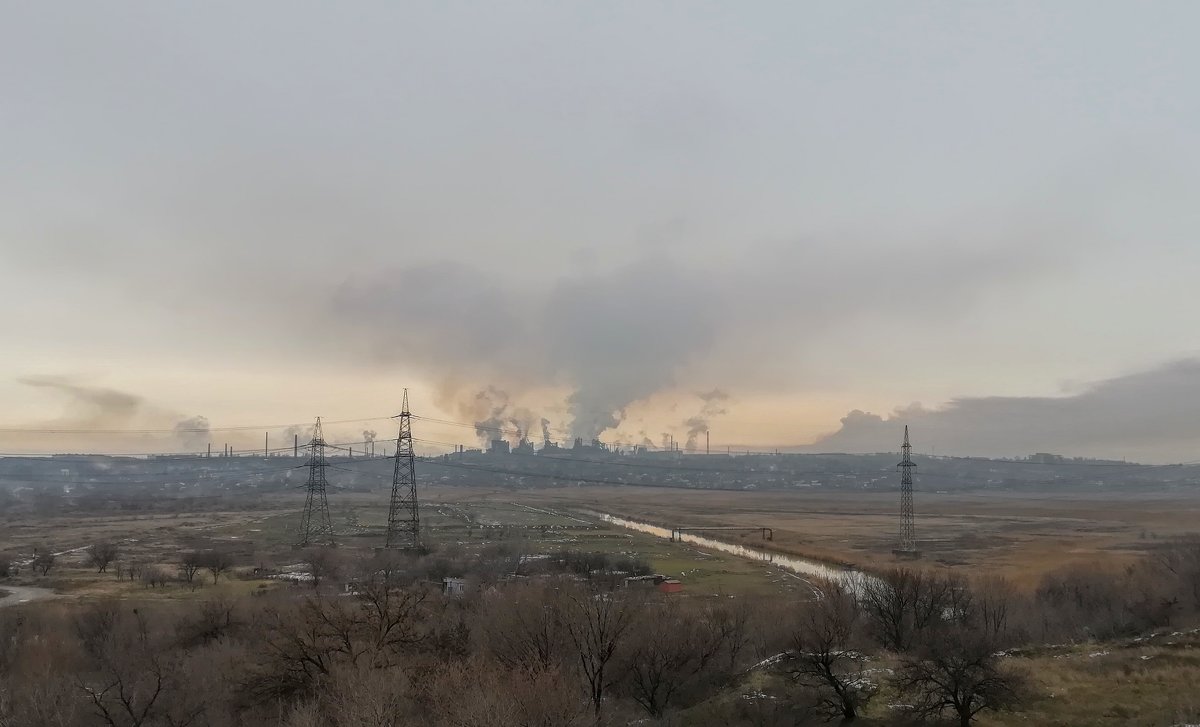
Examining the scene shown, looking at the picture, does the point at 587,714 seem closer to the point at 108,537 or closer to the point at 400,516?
the point at 108,537

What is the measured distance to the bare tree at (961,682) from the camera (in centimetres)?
2639

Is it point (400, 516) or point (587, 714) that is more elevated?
point (587, 714)

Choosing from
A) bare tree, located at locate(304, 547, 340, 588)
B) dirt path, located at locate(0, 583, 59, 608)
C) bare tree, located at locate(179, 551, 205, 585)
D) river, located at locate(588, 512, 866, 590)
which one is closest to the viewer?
dirt path, located at locate(0, 583, 59, 608)

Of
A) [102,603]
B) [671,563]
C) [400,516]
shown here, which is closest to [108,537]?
[400,516]

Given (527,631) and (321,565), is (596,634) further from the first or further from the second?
(321,565)

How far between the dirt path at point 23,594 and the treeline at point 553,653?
16.5 ft

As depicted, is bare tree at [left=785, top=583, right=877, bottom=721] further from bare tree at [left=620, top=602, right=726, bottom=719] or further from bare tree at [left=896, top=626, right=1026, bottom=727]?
bare tree at [left=620, top=602, right=726, bottom=719]

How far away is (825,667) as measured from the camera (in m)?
30.2

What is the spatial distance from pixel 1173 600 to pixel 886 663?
21.8 meters

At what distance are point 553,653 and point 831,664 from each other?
12.2m

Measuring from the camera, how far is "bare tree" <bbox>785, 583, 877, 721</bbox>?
97.1ft

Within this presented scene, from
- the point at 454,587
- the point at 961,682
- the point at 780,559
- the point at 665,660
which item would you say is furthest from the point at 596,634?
the point at 780,559

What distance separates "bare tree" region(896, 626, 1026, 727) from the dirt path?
53.9 m

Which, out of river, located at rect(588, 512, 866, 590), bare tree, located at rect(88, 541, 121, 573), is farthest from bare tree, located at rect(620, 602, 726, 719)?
bare tree, located at rect(88, 541, 121, 573)
